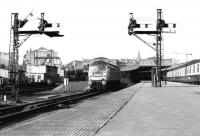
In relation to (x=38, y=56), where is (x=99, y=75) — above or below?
below

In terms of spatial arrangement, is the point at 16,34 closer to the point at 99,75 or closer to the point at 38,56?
the point at 99,75

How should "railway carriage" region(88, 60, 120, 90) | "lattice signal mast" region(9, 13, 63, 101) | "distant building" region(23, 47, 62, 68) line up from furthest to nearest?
"distant building" region(23, 47, 62, 68), "railway carriage" region(88, 60, 120, 90), "lattice signal mast" region(9, 13, 63, 101)

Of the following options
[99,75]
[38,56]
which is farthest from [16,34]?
[38,56]

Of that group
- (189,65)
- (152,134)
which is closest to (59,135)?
(152,134)

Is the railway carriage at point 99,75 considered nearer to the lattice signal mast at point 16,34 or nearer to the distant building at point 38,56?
the lattice signal mast at point 16,34

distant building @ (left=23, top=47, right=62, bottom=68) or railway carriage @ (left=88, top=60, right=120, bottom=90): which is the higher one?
distant building @ (left=23, top=47, right=62, bottom=68)

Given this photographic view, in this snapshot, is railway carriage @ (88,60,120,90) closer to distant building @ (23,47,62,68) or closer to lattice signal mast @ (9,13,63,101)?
lattice signal mast @ (9,13,63,101)

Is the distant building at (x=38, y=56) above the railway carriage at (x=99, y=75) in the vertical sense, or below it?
above

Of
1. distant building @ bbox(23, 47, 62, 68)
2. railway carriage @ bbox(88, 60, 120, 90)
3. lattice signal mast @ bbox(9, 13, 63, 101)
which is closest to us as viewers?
lattice signal mast @ bbox(9, 13, 63, 101)

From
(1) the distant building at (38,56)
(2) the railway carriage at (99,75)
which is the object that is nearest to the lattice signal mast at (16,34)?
(2) the railway carriage at (99,75)

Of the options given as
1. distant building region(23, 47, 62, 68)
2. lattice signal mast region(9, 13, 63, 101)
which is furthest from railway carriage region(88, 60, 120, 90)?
distant building region(23, 47, 62, 68)

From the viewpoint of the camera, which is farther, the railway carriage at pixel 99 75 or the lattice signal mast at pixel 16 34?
the railway carriage at pixel 99 75

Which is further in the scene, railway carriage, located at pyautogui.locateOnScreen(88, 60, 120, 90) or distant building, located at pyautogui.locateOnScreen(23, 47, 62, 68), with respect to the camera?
distant building, located at pyautogui.locateOnScreen(23, 47, 62, 68)

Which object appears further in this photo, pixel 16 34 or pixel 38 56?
pixel 38 56
